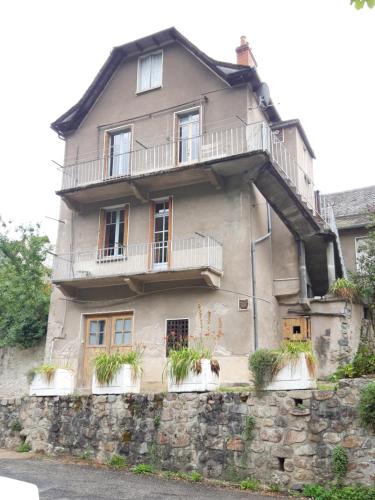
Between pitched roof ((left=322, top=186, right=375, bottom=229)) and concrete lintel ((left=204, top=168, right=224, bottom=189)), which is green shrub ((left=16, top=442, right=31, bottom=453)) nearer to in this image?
concrete lintel ((left=204, top=168, right=224, bottom=189))

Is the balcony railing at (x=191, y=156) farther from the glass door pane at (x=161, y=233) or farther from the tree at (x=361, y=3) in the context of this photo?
the tree at (x=361, y=3)

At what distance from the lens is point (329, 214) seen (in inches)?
676

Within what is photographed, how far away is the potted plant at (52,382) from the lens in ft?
38.8

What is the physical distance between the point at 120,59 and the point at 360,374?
1421 centimetres

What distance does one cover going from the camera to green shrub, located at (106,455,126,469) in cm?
999

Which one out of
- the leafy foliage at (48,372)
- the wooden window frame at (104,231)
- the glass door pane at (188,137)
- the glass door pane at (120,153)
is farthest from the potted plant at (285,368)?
the glass door pane at (120,153)

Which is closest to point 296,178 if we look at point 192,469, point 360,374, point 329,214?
point 329,214

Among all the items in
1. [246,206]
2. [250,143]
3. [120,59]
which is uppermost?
[120,59]

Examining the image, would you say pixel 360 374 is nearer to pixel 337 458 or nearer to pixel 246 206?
pixel 337 458

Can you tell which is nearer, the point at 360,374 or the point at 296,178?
the point at 360,374

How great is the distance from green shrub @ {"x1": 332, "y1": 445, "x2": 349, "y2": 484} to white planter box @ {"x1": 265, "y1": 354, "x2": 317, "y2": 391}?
3.76ft

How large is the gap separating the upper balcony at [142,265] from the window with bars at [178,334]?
48.4 inches

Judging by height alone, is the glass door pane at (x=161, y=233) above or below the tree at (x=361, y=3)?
above

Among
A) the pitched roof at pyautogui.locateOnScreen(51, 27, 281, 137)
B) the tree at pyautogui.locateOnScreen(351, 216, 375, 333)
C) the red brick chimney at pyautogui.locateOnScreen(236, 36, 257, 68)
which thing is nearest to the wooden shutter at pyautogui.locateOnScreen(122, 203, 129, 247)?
the pitched roof at pyautogui.locateOnScreen(51, 27, 281, 137)
